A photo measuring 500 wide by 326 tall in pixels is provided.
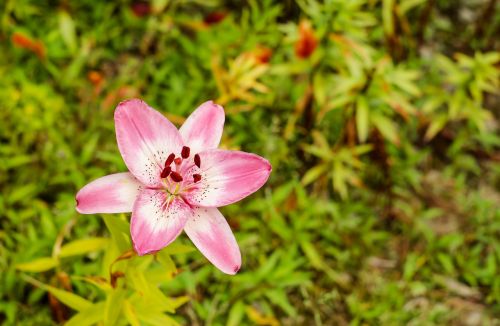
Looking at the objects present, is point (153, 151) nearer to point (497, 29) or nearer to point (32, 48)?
point (32, 48)

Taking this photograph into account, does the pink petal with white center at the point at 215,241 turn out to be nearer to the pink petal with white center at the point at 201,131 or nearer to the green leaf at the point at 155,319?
the pink petal with white center at the point at 201,131

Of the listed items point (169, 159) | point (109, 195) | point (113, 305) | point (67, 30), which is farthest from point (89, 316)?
point (67, 30)

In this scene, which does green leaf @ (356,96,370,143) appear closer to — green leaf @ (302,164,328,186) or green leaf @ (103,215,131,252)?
green leaf @ (302,164,328,186)

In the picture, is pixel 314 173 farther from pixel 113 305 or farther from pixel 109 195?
pixel 109 195

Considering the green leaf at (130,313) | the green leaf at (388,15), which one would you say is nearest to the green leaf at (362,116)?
the green leaf at (388,15)

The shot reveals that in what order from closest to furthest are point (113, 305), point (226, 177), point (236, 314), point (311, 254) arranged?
1. point (226, 177)
2. point (113, 305)
3. point (236, 314)
4. point (311, 254)

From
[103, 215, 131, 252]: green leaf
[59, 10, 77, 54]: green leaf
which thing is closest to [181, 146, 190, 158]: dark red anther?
[103, 215, 131, 252]: green leaf
